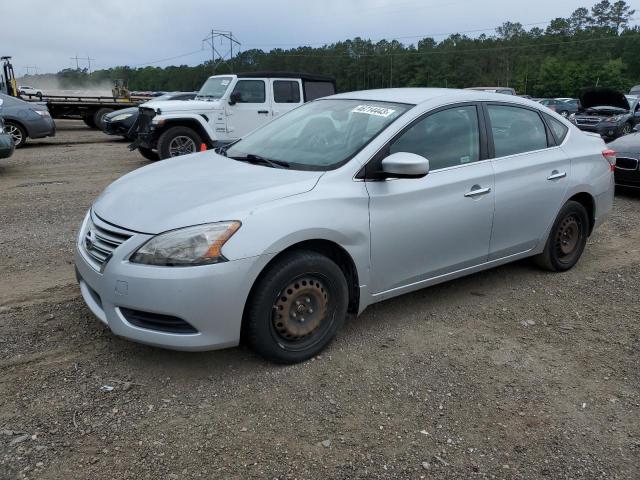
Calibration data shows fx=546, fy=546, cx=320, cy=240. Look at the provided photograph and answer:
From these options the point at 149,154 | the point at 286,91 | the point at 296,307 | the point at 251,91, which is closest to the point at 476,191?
the point at 296,307

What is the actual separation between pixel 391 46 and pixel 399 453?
98.5 m

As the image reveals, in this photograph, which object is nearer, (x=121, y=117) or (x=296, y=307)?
(x=296, y=307)

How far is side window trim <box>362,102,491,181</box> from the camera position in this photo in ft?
11.5

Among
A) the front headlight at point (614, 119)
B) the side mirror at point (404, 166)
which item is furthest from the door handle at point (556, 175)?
the front headlight at point (614, 119)

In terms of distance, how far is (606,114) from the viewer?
1759 cm

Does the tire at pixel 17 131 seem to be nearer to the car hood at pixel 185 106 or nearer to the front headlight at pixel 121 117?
the front headlight at pixel 121 117

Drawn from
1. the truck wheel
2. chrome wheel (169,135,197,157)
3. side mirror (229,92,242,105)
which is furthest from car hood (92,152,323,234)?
the truck wheel

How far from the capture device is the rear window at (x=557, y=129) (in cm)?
477

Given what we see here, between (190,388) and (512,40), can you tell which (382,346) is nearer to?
(190,388)

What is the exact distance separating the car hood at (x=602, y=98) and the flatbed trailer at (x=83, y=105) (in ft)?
49.6

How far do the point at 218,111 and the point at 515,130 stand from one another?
7569 millimetres

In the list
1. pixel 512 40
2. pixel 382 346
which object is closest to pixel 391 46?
pixel 512 40

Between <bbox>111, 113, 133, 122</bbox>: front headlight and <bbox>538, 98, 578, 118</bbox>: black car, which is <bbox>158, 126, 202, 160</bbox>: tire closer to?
<bbox>111, 113, 133, 122</bbox>: front headlight

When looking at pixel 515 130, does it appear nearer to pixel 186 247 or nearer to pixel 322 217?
pixel 322 217
